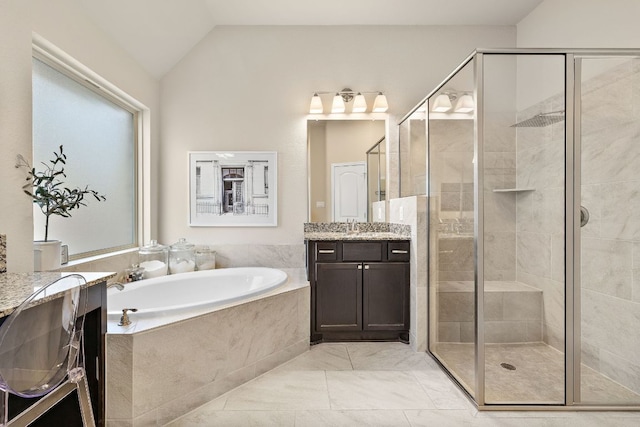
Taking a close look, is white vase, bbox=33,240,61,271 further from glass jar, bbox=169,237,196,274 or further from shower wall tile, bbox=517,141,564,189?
shower wall tile, bbox=517,141,564,189

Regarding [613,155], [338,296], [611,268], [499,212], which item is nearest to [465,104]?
[499,212]

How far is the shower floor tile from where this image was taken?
2025mm

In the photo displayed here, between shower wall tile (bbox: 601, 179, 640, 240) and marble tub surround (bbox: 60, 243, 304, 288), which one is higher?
shower wall tile (bbox: 601, 179, 640, 240)

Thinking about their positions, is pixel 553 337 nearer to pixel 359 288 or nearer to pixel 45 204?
pixel 359 288

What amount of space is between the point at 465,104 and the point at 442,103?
0.40 metres

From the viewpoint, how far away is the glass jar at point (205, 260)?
10.8ft

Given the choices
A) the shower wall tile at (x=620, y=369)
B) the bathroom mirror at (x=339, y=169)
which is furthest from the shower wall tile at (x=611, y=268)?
the bathroom mirror at (x=339, y=169)

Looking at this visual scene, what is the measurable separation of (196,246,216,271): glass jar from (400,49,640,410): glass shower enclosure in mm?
2177

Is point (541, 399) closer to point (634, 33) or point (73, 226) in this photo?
point (634, 33)

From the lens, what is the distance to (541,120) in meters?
2.32

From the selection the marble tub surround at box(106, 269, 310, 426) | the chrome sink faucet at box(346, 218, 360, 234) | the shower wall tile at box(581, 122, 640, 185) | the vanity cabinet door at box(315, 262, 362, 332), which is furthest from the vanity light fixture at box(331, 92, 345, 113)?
the shower wall tile at box(581, 122, 640, 185)

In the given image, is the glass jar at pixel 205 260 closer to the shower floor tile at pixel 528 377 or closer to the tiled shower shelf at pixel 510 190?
the shower floor tile at pixel 528 377

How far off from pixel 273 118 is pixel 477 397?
9.27 feet

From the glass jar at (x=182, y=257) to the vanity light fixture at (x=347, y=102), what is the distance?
5.72ft
